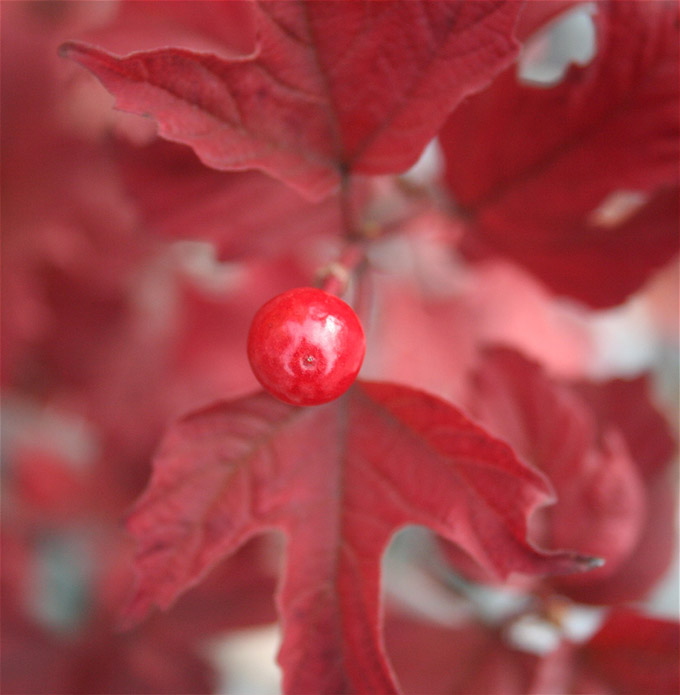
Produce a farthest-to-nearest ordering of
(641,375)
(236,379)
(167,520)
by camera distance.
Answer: (236,379) < (641,375) < (167,520)

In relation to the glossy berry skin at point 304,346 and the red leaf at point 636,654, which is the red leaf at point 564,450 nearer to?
the red leaf at point 636,654

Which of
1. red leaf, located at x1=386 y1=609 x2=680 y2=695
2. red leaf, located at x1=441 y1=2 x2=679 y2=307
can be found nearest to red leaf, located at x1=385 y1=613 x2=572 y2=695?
red leaf, located at x1=386 y1=609 x2=680 y2=695

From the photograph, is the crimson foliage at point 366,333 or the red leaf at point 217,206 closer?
the crimson foliage at point 366,333

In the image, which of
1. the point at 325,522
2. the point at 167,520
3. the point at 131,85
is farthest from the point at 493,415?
the point at 131,85

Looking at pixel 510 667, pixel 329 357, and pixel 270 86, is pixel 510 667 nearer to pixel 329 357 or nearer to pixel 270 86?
pixel 329 357

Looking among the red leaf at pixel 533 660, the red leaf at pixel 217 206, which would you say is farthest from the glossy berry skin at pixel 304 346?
the red leaf at pixel 533 660

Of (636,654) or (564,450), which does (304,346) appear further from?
(636,654)

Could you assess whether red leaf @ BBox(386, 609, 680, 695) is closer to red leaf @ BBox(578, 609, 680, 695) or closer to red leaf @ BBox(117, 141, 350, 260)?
red leaf @ BBox(578, 609, 680, 695)
